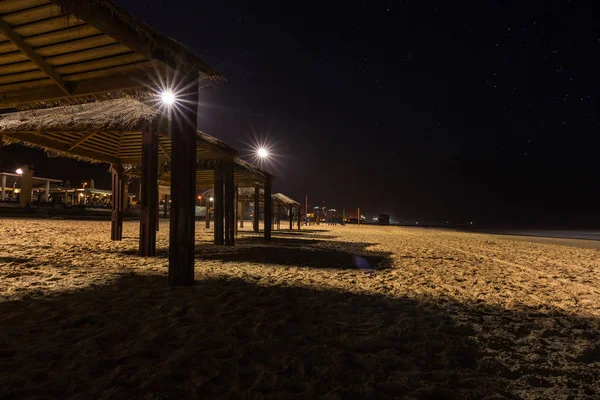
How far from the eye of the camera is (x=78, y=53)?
14.0ft

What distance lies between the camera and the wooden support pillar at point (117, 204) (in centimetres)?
1014

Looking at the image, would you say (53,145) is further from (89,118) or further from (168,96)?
(168,96)

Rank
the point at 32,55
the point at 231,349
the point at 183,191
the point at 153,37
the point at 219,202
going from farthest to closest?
the point at 219,202
the point at 183,191
the point at 32,55
the point at 153,37
the point at 231,349

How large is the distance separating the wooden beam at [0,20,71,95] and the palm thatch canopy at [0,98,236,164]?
60.2 inches

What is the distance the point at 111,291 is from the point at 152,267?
1.78 metres

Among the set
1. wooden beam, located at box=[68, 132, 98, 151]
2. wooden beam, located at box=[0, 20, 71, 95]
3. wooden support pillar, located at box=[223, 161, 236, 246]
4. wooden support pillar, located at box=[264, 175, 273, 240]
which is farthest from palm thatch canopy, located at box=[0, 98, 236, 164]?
wooden support pillar, located at box=[264, 175, 273, 240]

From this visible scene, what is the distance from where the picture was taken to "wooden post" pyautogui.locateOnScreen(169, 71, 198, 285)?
458 cm

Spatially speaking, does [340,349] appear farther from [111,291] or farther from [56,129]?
[56,129]

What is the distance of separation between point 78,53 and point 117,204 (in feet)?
23.0

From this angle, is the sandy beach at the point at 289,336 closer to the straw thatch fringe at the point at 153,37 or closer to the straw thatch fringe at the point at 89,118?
the straw thatch fringe at the point at 89,118

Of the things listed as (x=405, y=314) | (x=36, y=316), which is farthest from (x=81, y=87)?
(x=405, y=314)

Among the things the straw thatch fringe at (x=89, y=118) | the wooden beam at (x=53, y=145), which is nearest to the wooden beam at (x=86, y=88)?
the straw thatch fringe at (x=89, y=118)

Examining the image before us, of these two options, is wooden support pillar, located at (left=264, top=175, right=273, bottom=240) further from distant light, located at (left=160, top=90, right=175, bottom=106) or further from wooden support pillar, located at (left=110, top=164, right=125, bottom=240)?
distant light, located at (left=160, top=90, right=175, bottom=106)

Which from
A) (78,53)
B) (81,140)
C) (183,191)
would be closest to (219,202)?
(81,140)
